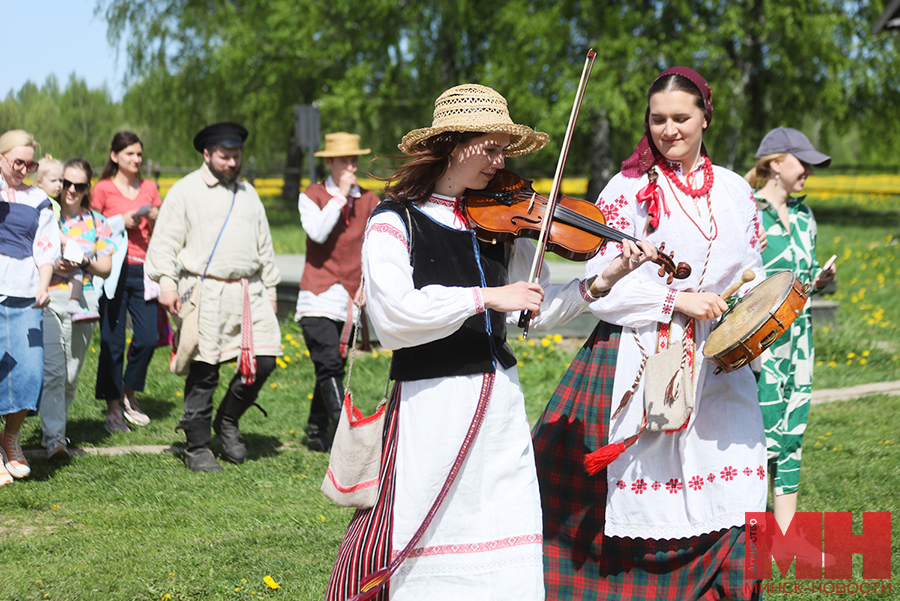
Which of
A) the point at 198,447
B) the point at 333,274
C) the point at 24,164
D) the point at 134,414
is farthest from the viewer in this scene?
the point at 134,414

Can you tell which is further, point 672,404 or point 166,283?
point 166,283

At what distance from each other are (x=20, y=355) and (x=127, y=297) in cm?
172

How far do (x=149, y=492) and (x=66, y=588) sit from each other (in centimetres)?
137

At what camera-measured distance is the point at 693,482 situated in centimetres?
345

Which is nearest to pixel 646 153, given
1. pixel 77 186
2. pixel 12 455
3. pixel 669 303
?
pixel 669 303

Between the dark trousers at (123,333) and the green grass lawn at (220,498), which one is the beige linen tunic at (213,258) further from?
the dark trousers at (123,333)

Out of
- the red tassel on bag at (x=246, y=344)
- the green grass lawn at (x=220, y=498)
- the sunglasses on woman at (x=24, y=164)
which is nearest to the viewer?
the green grass lawn at (x=220, y=498)

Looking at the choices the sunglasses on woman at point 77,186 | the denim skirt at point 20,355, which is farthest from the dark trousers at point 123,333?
the denim skirt at point 20,355

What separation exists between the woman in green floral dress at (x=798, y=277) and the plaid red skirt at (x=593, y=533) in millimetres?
1262

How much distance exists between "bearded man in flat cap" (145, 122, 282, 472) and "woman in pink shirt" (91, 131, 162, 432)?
1.19m

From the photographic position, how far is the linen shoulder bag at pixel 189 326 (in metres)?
5.64

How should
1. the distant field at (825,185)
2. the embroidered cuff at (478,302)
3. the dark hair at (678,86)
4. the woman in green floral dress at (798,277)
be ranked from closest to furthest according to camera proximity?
the embroidered cuff at (478,302), the dark hair at (678,86), the woman in green floral dress at (798,277), the distant field at (825,185)

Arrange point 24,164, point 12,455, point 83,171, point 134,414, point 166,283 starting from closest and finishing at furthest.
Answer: point 24,164
point 12,455
point 166,283
point 83,171
point 134,414

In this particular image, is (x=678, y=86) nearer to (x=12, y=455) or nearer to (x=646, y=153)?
(x=646, y=153)
